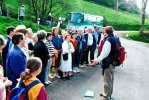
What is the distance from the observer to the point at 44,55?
40.8 feet

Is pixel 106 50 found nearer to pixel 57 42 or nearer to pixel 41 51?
pixel 41 51

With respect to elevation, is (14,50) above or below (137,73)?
above

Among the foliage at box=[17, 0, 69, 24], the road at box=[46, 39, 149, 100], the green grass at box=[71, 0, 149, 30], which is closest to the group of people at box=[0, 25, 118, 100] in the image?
the road at box=[46, 39, 149, 100]

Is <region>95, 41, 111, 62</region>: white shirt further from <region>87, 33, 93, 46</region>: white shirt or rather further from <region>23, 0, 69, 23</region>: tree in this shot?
<region>23, 0, 69, 23</region>: tree

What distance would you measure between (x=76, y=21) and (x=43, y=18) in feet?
11.9

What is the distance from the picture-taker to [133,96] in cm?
1289

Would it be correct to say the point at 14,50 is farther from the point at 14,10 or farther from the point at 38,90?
the point at 14,10

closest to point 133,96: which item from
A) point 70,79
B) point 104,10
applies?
point 70,79

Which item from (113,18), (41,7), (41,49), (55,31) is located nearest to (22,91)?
(41,49)

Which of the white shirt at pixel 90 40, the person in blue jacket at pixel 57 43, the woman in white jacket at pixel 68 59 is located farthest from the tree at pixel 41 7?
the person in blue jacket at pixel 57 43

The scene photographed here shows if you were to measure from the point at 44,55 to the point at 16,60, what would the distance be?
3.96 meters

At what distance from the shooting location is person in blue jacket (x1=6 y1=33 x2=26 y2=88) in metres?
8.47

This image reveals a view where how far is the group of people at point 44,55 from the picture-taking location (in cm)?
667

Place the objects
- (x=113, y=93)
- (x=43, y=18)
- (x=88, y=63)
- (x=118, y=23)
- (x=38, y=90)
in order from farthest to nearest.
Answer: (x=118, y=23) → (x=43, y=18) → (x=88, y=63) → (x=113, y=93) → (x=38, y=90)
